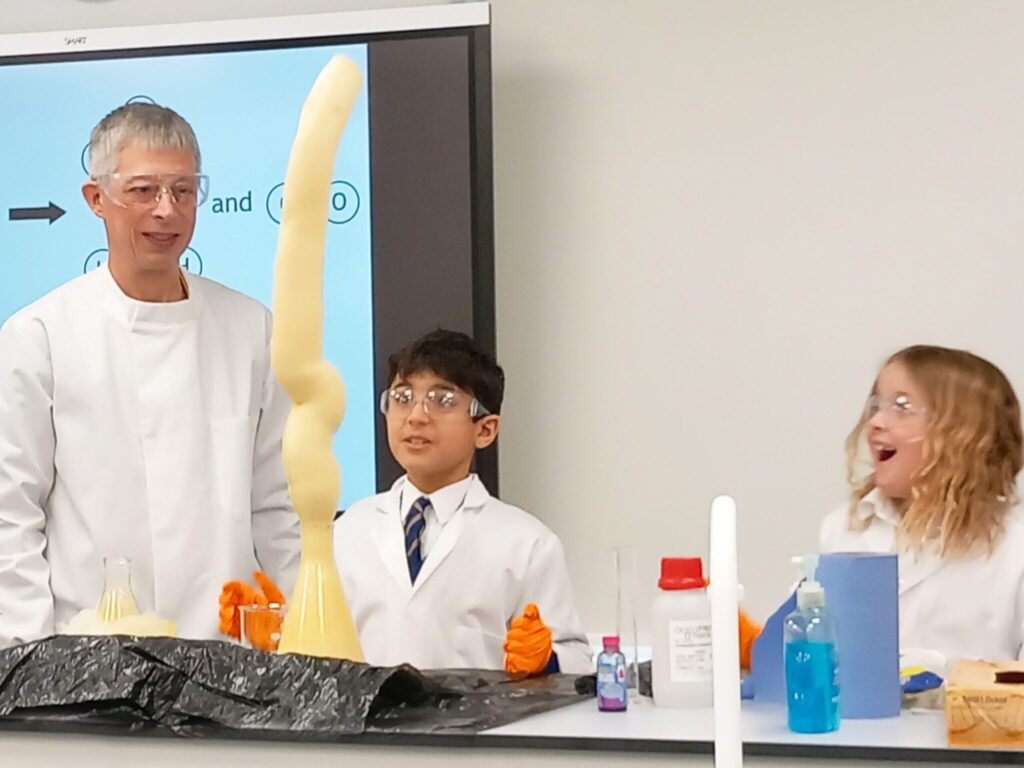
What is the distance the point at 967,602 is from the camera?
6.11ft

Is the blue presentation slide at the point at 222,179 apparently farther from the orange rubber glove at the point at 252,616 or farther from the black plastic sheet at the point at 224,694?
the black plastic sheet at the point at 224,694

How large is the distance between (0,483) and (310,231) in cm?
111

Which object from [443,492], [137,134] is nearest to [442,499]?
[443,492]

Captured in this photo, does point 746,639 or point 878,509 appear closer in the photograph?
point 746,639

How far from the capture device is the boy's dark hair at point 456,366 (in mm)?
2109

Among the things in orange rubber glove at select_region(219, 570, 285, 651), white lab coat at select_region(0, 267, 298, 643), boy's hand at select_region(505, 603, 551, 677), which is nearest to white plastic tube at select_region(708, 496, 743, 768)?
boy's hand at select_region(505, 603, 551, 677)

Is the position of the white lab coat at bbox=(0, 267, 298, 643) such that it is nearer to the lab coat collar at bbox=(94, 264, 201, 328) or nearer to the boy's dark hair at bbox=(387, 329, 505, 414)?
the lab coat collar at bbox=(94, 264, 201, 328)

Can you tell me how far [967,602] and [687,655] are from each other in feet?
1.87

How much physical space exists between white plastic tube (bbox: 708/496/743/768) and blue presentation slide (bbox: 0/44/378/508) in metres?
2.06

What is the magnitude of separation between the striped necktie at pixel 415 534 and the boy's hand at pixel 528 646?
0.45 m

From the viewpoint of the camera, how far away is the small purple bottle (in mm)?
1443

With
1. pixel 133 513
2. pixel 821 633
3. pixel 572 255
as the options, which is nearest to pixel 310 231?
pixel 821 633

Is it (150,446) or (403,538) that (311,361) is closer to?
(403,538)

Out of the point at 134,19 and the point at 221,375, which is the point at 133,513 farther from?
the point at 134,19
